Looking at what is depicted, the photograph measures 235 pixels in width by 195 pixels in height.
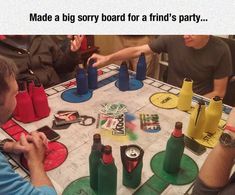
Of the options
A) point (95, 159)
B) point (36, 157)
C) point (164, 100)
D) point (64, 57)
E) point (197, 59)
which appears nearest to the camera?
point (95, 159)

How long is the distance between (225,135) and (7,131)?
3.14ft

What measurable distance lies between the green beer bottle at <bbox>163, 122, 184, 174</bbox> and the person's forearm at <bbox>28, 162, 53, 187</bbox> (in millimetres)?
440

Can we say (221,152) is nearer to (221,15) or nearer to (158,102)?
(158,102)

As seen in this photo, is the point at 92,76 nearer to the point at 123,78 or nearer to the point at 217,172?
the point at 123,78

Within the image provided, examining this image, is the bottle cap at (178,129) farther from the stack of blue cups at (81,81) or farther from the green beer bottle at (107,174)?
the stack of blue cups at (81,81)

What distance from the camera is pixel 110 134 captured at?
1.21 metres

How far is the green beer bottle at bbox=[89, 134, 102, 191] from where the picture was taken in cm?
87

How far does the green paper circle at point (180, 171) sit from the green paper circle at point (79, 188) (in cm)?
26

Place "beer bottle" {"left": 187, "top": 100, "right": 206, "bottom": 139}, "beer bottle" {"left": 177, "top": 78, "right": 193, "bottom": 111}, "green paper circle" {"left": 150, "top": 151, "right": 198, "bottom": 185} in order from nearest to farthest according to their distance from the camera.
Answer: "green paper circle" {"left": 150, "top": 151, "right": 198, "bottom": 185} → "beer bottle" {"left": 187, "top": 100, "right": 206, "bottom": 139} → "beer bottle" {"left": 177, "top": 78, "right": 193, "bottom": 111}

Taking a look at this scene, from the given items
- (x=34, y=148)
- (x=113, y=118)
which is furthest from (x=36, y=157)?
(x=113, y=118)

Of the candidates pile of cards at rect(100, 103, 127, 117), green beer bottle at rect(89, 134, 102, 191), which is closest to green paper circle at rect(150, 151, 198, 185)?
green beer bottle at rect(89, 134, 102, 191)

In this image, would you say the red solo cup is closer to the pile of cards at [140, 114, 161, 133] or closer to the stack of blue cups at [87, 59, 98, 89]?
the stack of blue cups at [87, 59, 98, 89]

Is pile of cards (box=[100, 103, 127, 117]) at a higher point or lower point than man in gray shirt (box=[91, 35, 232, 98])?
lower

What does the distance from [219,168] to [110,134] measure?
522 millimetres
